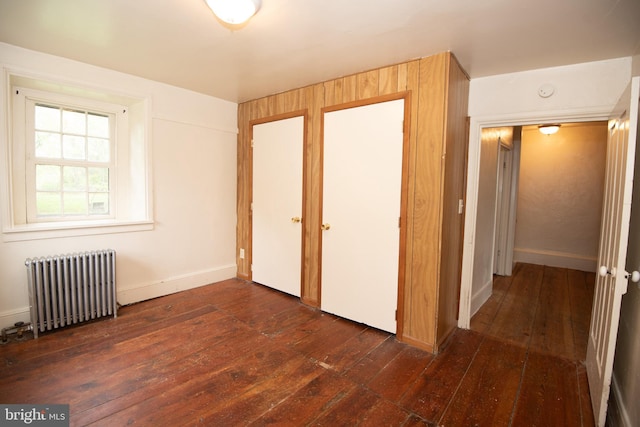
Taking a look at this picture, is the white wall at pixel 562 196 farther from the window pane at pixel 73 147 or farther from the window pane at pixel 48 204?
the window pane at pixel 48 204

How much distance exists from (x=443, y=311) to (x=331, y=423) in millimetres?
1350

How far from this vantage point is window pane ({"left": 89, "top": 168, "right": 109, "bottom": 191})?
10.3 ft

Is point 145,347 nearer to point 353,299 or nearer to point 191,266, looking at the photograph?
point 191,266

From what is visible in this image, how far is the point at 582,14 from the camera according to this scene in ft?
5.54

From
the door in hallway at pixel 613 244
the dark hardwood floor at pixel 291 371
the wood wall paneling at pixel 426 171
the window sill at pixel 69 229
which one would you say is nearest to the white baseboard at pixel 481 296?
the dark hardwood floor at pixel 291 371

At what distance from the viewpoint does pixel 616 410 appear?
1.69 meters

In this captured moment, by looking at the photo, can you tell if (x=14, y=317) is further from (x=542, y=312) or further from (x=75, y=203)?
(x=542, y=312)

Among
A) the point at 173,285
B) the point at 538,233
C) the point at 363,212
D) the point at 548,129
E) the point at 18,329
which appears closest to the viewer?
the point at 18,329

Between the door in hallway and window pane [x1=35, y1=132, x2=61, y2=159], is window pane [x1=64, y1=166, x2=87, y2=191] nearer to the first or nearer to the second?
window pane [x1=35, y1=132, x2=61, y2=159]

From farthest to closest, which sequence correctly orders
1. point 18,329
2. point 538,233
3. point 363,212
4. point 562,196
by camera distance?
point 538,233
point 562,196
point 363,212
point 18,329

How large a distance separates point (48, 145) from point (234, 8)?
2.48 meters

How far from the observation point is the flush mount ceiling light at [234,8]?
63.8 inches

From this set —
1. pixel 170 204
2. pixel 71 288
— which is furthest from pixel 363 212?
pixel 71 288

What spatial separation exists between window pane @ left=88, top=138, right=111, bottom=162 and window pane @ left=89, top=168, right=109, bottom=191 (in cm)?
12
